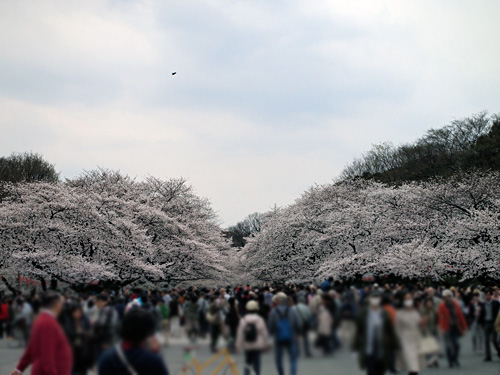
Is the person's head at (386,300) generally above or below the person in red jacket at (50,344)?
above

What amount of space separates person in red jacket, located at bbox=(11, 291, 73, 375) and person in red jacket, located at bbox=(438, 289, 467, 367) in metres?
3.47

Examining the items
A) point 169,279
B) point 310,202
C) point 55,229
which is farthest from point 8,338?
point 310,202

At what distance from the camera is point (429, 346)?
4.61m

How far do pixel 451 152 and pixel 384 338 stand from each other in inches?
2343

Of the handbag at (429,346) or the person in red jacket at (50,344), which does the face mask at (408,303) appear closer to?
the handbag at (429,346)

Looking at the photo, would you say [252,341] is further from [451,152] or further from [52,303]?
[451,152]

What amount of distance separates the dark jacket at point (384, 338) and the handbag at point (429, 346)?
288mm

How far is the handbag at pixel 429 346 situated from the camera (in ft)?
14.9

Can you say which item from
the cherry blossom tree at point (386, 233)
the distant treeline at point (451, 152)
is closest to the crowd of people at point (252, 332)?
the cherry blossom tree at point (386, 233)

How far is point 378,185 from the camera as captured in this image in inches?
1779

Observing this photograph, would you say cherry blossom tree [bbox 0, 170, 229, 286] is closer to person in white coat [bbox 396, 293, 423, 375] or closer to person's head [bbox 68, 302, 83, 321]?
person's head [bbox 68, 302, 83, 321]

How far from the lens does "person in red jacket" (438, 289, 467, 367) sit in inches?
193

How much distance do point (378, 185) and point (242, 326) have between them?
138 ft

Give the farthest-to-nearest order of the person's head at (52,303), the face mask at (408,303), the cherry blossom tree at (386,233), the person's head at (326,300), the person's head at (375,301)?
the cherry blossom tree at (386,233) < the person's head at (326,300) < the face mask at (408,303) < the person's head at (375,301) < the person's head at (52,303)
